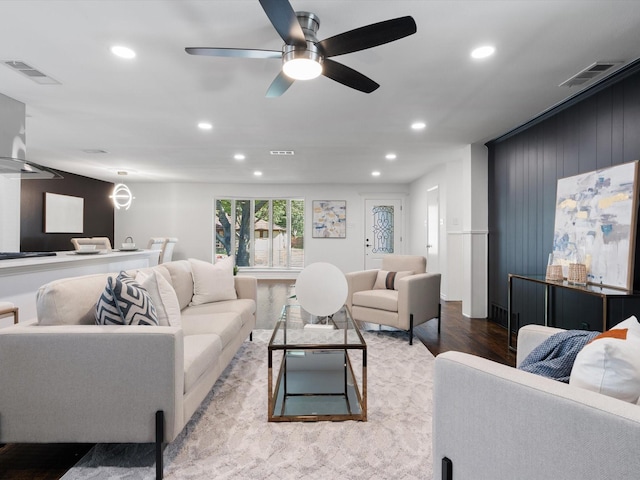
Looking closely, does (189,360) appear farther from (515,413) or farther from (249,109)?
(249,109)

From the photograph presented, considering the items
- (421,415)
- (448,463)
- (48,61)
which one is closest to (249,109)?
(48,61)

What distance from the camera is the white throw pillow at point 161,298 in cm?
204

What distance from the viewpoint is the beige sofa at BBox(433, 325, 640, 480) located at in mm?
785

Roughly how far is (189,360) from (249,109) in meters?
2.53

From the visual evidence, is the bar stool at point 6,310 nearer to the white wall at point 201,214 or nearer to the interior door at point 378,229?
the white wall at point 201,214

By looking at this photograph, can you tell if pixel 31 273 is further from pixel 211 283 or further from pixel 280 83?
pixel 280 83

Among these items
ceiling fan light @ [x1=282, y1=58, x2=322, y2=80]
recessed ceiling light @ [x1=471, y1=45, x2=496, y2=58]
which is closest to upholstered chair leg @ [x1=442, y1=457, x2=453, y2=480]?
ceiling fan light @ [x1=282, y1=58, x2=322, y2=80]

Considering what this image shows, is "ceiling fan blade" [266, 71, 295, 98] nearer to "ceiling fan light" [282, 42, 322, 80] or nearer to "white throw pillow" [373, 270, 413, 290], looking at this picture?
"ceiling fan light" [282, 42, 322, 80]

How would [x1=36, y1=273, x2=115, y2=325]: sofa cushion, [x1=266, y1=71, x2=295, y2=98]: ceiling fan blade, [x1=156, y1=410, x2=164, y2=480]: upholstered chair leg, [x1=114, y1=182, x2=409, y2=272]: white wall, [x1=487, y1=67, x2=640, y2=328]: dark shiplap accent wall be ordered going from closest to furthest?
[x1=156, y1=410, x2=164, y2=480]: upholstered chair leg, [x1=36, y1=273, x2=115, y2=325]: sofa cushion, [x1=266, y1=71, x2=295, y2=98]: ceiling fan blade, [x1=487, y1=67, x2=640, y2=328]: dark shiplap accent wall, [x1=114, y1=182, x2=409, y2=272]: white wall

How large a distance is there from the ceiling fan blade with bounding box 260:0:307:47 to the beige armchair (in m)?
2.42

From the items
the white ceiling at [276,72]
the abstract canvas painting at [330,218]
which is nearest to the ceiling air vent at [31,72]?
the white ceiling at [276,72]

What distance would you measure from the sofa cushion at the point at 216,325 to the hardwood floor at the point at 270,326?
2.72ft

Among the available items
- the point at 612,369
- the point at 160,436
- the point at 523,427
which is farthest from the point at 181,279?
the point at 612,369

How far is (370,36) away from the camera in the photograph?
1.83 meters
